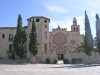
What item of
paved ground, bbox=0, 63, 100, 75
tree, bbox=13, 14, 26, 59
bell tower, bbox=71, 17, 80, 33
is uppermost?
bell tower, bbox=71, 17, 80, 33

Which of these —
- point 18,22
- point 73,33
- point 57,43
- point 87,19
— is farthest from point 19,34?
point 73,33

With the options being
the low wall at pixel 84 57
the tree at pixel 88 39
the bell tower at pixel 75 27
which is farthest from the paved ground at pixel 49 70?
the bell tower at pixel 75 27

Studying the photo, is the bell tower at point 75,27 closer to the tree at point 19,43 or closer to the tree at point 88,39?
the tree at point 88,39

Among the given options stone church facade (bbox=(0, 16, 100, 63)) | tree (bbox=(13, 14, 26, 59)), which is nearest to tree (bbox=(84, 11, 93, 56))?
stone church facade (bbox=(0, 16, 100, 63))

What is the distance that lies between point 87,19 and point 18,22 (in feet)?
51.5

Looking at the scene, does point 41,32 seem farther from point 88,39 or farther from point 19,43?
point 88,39

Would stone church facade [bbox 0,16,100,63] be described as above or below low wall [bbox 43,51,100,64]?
above

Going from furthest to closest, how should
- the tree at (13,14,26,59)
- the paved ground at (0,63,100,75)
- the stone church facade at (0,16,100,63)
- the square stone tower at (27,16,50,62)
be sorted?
the square stone tower at (27,16,50,62), the stone church facade at (0,16,100,63), the tree at (13,14,26,59), the paved ground at (0,63,100,75)

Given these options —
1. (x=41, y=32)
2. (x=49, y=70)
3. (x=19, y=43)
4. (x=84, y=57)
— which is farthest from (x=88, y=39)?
(x=49, y=70)

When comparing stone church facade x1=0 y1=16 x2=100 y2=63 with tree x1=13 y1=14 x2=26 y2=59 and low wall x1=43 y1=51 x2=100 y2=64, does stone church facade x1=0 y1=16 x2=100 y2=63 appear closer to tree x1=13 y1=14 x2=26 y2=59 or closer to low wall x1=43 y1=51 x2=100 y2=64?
low wall x1=43 y1=51 x2=100 y2=64

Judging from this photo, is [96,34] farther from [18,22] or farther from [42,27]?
[18,22]

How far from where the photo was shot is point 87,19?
31516 millimetres

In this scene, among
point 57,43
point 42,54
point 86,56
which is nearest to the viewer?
point 86,56

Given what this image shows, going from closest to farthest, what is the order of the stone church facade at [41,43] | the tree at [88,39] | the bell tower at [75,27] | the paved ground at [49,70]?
1. the paved ground at [49,70]
2. the tree at [88,39]
3. the stone church facade at [41,43]
4. the bell tower at [75,27]
